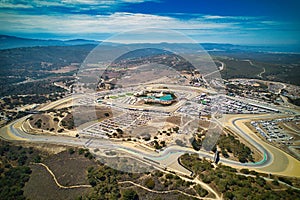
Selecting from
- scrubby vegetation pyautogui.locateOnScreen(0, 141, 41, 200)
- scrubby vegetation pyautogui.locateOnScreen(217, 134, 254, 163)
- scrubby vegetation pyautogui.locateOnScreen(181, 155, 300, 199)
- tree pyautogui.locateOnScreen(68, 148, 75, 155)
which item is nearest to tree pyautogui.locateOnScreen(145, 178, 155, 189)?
scrubby vegetation pyautogui.locateOnScreen(181, 155, 300, 199)

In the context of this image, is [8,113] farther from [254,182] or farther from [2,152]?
[254,182]

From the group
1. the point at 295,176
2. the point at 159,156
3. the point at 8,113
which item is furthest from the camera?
the point at 8,113

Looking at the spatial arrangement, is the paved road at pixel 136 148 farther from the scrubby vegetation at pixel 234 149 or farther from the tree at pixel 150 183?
the tree at pixel 150 183

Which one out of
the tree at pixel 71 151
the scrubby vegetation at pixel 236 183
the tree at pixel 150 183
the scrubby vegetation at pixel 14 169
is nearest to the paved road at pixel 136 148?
the tree at pixel 71 151

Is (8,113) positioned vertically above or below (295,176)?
below

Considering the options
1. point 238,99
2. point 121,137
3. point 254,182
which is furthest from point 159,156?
point 238,99

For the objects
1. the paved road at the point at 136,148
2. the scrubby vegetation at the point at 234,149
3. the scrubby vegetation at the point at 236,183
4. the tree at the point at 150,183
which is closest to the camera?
the scrubby vegetation at the point at 236,183

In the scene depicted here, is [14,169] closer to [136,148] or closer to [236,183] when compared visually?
[136,148]

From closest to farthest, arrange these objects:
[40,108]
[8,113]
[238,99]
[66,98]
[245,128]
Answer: [245,128] < [8,113] < [40,108] < [238,99] < [66,98]

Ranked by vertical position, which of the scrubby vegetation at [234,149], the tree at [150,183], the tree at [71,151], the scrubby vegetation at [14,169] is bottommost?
the scrubby vegetation at [14,169]

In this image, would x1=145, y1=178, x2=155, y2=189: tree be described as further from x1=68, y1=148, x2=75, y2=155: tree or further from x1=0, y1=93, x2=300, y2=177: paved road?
x1=68, y1=148, x2=75, y2=155: tree

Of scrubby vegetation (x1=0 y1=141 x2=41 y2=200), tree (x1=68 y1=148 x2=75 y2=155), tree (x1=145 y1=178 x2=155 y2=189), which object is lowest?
scrubby vegetation (x1=0 y1=141 x2=41 y2=200)
